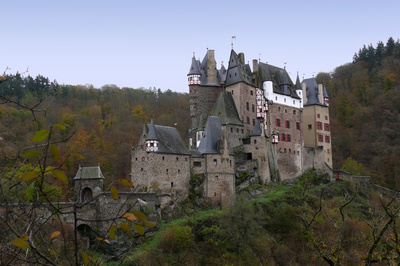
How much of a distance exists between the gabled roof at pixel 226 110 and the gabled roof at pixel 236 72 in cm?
171

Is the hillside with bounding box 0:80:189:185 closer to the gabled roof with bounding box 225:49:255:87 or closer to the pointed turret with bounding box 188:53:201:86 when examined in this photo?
the pointed turret with bounding box 188:53:201:86

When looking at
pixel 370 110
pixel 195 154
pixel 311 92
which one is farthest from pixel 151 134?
pixel 370 110

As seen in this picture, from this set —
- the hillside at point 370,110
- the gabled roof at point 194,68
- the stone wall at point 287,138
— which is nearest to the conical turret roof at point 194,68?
the gabled roof at point 194,68

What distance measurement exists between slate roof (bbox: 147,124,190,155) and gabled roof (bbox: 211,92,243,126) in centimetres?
487

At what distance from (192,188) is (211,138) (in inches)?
167

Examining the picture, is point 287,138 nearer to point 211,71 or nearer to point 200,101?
point 200,101

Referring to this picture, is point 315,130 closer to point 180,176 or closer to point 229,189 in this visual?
point 229,189

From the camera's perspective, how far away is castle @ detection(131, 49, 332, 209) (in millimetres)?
32031

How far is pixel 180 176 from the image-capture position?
32344mm

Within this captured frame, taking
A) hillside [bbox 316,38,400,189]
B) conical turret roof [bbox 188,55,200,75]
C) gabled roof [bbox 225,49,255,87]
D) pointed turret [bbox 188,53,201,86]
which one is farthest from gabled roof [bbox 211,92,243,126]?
hillside [bbox 316,38,400,189]

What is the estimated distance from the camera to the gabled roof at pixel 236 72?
39562 mm

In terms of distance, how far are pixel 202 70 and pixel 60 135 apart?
14879 mm

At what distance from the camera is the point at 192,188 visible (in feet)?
107

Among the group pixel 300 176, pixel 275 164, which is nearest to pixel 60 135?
pixel 275 164
